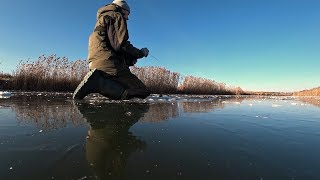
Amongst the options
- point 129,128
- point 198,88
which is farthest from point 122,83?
point 198,88

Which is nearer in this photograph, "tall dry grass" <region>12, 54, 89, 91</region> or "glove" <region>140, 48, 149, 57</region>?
"glove" <region>140, 48, 149, 57</region>

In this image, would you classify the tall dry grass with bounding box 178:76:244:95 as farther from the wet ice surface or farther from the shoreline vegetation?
the wet ice surface

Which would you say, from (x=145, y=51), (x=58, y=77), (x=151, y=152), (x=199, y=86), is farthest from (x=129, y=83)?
(x=199, y=86)

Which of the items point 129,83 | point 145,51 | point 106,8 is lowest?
point 129,83

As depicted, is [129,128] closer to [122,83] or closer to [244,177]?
[244,177]

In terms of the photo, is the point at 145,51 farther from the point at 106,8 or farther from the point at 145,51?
the point at 106,8

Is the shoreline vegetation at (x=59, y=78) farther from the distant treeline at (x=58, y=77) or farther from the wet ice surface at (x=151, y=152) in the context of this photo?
the wet ice surface at (x=151, y=152)

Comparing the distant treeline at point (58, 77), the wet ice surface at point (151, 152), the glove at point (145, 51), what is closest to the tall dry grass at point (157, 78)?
the distant treeline at point (58, 77)

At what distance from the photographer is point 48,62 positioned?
11906mm

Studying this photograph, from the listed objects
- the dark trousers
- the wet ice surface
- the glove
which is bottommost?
the wet ice surface

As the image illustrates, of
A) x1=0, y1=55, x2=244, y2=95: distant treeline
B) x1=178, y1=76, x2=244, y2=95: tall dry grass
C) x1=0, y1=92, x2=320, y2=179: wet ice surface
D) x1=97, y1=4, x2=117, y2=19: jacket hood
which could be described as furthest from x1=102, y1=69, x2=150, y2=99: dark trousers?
x1=178, y1=76, x2=244, y2=95: tall dry grass

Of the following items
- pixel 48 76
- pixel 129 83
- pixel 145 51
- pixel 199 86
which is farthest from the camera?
pixel 199 86

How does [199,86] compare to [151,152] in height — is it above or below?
above

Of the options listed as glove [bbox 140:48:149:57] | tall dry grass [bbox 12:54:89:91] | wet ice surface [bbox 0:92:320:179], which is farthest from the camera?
tall dry grass [bbox 12:54:89:91]
